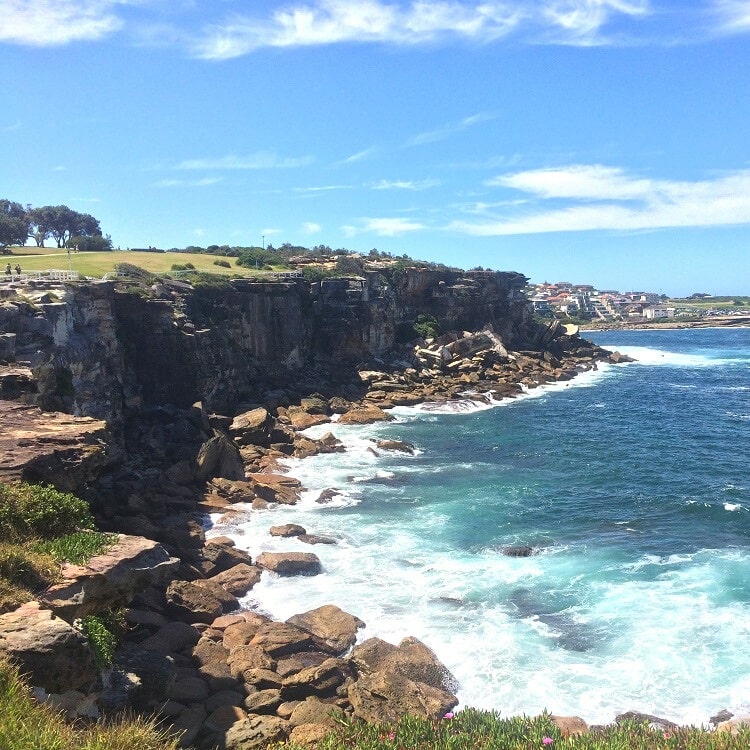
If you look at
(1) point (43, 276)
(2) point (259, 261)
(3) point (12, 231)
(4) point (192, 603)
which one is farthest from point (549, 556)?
(3) point (12, 231)

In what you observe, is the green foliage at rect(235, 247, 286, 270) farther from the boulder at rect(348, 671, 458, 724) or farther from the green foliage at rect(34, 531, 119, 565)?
the boulder at rect(348, 671, 458, 724)

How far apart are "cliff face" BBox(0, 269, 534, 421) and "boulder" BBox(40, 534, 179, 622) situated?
38.3 ft

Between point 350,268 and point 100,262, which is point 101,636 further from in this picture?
point 350,268

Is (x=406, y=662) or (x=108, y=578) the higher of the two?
(x=108, y=578)

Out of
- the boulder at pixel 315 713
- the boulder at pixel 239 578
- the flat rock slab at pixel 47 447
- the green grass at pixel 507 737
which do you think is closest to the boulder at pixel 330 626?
the boulder at pixel 239 578

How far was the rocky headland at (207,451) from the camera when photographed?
554 inches

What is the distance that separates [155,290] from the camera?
4462 centimetres

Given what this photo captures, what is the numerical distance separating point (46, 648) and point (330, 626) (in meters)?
9.59

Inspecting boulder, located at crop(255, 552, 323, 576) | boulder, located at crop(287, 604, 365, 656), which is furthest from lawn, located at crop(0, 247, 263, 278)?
boulder, located at crop(287, 604, 365, 656)

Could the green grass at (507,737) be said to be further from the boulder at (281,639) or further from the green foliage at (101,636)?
the boulder at (281,639)

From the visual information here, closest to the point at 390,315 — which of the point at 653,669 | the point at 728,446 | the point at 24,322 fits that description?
the point at 728,446

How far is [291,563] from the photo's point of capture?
23422 mm

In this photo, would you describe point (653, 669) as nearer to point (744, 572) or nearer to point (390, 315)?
point (744, 572)

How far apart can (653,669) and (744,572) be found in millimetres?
7634
